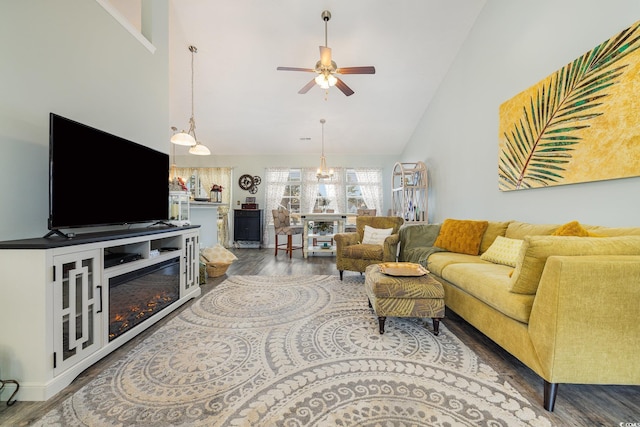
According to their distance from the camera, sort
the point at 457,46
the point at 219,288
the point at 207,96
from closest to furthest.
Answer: the point at 219,288 < the point at 457,46 < the point at 207,96

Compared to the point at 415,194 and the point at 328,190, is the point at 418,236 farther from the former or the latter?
the point at 328,190

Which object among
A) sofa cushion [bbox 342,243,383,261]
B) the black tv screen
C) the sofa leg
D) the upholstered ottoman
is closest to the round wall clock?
sofa cushion [bbox 342,243,383,261]

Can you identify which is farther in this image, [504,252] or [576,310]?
[504,252]

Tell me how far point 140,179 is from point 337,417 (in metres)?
2.41

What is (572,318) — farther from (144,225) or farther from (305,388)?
(144,225)

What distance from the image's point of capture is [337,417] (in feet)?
4.00

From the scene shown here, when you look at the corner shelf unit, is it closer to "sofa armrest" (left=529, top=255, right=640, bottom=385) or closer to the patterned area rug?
the patterned area rug

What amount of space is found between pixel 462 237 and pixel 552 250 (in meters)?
1.65

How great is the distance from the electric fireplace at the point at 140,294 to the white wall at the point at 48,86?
0.64 m

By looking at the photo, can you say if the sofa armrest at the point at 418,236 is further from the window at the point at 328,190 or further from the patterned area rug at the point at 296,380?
the window at the point at 328,190

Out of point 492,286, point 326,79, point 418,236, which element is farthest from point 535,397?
point 326,79

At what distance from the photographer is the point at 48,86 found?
5.85 feet

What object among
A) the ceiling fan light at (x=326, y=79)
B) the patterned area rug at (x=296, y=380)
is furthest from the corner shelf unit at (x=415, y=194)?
the patterned area rug at (x=296, y=380)

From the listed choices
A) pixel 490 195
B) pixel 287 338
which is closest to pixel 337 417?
pixel 287 338
